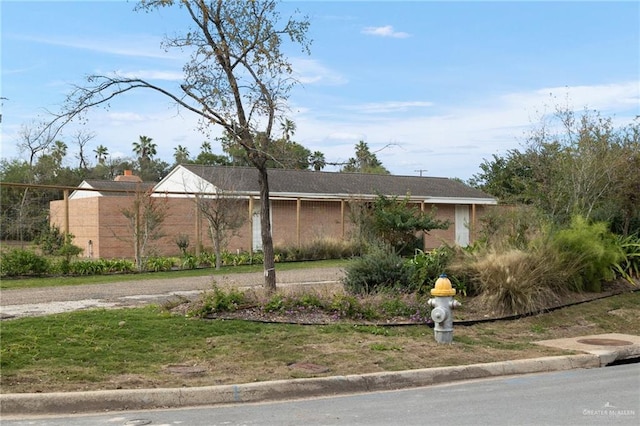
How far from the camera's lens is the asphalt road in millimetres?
5953

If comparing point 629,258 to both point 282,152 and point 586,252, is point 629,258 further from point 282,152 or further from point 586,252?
point 282,152

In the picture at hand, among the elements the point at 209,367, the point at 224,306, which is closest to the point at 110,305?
the point at 224,306

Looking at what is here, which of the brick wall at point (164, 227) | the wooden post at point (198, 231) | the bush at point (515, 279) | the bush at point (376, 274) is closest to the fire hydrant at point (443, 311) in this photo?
the bush at point (376, 274)

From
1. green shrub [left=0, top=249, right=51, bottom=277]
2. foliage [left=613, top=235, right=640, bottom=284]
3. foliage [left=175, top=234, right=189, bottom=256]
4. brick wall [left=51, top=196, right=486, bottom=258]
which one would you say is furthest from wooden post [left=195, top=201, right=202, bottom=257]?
foliage [left=613, top=235, right=640, bottom=284]

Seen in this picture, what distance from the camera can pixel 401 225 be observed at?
66.0ft

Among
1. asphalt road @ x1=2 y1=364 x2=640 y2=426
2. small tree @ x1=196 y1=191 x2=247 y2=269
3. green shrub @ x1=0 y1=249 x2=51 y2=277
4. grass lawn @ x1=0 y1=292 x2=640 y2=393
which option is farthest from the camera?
small tree @ x1=196 y1=191 x2=247 y2=269

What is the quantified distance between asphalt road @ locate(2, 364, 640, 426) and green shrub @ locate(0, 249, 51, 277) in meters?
11.4

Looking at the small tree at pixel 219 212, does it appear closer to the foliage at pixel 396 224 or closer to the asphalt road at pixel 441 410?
the foliage at pixel 396 224

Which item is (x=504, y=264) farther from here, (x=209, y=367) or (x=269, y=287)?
(x=209, y=367)

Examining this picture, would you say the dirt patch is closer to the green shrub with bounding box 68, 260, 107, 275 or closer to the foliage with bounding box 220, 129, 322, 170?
the foliage with bounding box 220, 129, 322, 170

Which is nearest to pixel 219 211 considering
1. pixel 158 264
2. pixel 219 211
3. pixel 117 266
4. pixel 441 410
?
pixel 219 211

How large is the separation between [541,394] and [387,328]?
3196 mm

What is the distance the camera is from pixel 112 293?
43.6 feet

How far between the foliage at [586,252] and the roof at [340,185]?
45.0 feet
